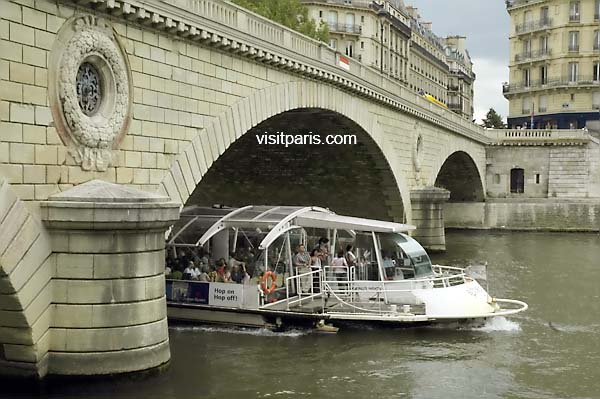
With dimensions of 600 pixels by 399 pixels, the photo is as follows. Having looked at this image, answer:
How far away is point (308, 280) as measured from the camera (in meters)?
21.8

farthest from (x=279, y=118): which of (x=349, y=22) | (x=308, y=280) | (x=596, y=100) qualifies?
(x=596, y=100)

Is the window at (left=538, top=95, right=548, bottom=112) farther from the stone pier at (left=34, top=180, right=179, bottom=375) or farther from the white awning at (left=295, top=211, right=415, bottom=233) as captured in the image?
the stone pier at (left=34, top=180, right=179, bottom=375)

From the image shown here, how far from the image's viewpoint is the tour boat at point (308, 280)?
20.0m

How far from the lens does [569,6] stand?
69.8 metres

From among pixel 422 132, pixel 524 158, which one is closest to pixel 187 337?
pixel 422 132

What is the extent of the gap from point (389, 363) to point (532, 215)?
3644 cm

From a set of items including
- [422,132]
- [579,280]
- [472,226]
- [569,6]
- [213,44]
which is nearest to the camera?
[213,44]

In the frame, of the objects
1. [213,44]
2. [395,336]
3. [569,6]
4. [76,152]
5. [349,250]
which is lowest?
[395,336]

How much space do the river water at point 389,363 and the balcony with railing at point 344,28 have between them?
1864 inches

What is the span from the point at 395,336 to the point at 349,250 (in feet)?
10.9

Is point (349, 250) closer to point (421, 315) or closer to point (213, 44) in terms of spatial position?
point (421, 315)

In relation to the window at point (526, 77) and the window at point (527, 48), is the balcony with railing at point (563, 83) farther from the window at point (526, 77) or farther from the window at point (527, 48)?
the window at point (527, 48)

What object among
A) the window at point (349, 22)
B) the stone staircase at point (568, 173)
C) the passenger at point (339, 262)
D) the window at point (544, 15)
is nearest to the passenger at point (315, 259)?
the passenger at point (339, 262)

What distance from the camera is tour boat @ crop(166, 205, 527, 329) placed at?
2003cm
